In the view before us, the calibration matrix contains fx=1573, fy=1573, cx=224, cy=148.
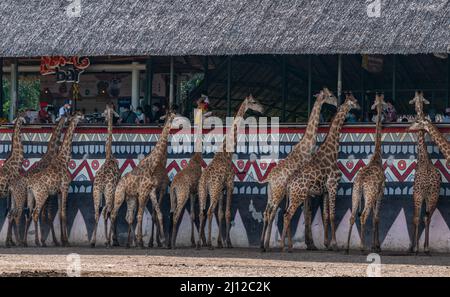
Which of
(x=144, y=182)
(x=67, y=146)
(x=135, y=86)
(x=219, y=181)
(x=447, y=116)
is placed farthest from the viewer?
(x=135, y=86)

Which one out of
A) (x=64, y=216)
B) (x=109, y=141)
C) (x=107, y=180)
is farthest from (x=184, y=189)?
(x=64, y=216)

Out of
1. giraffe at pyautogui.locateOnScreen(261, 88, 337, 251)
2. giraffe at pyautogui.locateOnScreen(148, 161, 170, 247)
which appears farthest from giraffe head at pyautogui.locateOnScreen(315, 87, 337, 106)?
giraffe at pyautogui.locateOnScreen(148, 161, 170, 247)

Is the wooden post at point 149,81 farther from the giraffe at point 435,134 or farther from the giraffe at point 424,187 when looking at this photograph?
the giraffe at point 424,187

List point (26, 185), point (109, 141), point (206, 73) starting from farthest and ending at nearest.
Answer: point (206, 73) → point (26, 185) → point (109, 141)

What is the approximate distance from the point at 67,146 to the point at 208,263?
16.6ft

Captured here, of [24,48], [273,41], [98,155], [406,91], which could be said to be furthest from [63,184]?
[406,91]

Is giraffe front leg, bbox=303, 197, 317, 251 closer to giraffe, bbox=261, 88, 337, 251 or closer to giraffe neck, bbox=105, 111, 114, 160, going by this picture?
giraffe, bbox=261, 88, 337, 251

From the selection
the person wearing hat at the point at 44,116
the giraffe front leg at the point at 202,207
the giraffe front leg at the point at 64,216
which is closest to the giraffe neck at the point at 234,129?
the giraffe front leg at the point at 202,207

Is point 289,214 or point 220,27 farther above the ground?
point 220,27

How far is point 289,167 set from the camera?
1057 inches

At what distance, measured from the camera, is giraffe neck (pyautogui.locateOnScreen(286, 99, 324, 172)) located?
1057 inches

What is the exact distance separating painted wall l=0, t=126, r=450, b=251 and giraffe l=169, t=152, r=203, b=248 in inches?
13.2

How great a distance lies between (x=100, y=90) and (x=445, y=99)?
7.92 metres

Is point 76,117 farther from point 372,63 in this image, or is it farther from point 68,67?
point 372,63
